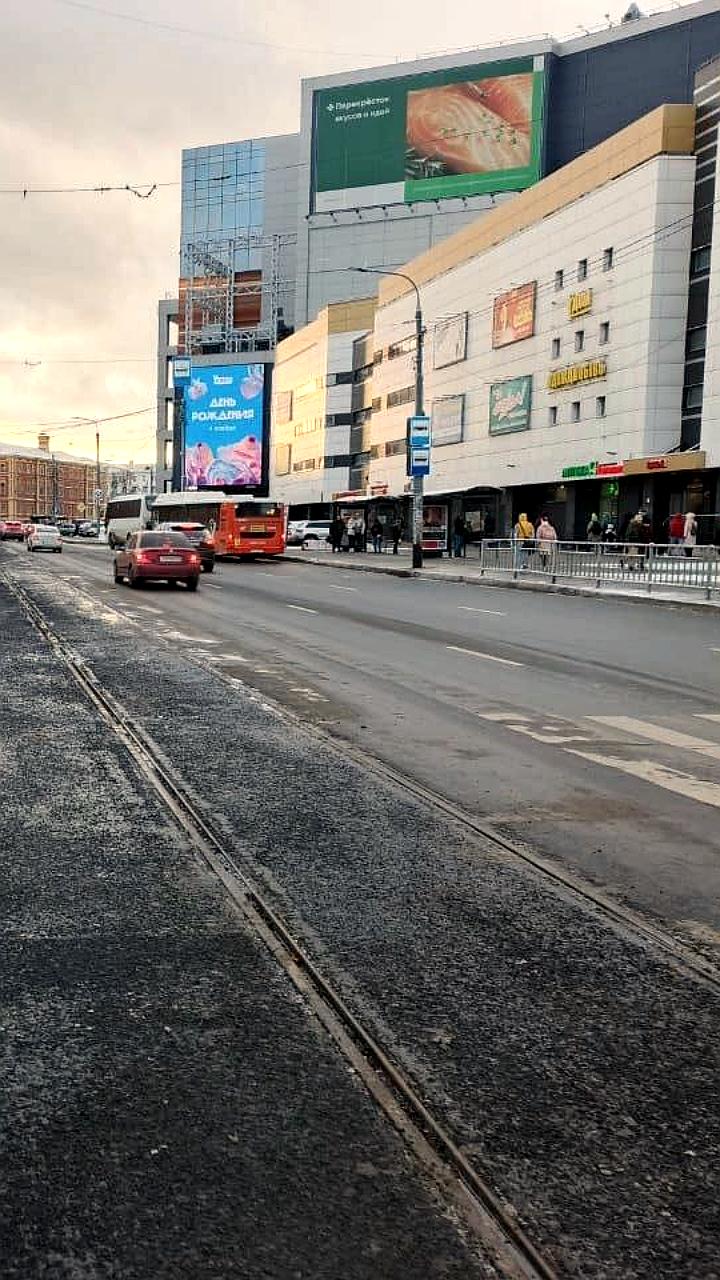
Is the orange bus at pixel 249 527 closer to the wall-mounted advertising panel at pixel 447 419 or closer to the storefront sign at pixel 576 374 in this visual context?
the storefront sign at pixel 576 374

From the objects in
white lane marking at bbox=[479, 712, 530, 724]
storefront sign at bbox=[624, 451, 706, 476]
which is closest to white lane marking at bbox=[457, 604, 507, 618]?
white lane marking at bbox=[479, 712, 530, 724]

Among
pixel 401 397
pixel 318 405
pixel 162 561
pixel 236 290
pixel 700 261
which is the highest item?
pixel 236 290

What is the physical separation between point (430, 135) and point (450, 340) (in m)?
29.6

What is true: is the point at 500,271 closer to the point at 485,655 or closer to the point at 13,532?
the point at 13,532

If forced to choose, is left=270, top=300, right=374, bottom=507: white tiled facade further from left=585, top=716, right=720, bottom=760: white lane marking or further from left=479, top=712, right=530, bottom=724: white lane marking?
left=585, top=716, right=720, bottom=760: white lane marking

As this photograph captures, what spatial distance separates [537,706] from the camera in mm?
9844

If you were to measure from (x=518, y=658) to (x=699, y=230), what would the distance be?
39135mm

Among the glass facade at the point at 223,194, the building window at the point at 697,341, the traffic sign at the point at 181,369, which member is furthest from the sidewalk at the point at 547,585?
the glass facade at the point at 223,194

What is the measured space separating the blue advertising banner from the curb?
63.7 meters

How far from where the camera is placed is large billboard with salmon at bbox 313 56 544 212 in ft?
275

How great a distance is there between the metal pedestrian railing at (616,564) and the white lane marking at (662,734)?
615 inches

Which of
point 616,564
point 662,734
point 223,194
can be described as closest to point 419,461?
point 616,564

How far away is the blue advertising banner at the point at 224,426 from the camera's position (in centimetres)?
10512

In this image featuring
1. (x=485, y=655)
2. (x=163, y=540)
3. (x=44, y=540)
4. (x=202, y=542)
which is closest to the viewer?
(x=485, y=655)
